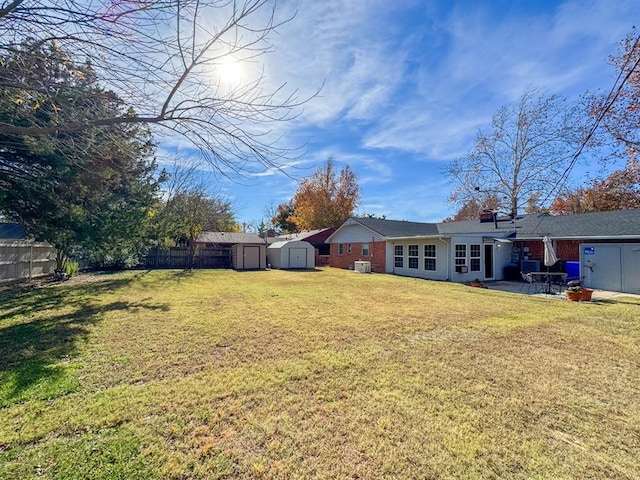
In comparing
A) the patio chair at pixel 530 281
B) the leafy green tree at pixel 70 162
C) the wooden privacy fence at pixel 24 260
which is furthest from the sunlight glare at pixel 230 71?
the patio chair at pixel 530 281

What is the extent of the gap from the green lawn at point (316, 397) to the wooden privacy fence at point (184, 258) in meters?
16.5

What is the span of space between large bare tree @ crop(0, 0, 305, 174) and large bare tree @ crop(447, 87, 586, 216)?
23.1 meters

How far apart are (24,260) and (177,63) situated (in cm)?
1406

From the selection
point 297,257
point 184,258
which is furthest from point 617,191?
point 184,258

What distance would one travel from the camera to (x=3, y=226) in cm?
1302

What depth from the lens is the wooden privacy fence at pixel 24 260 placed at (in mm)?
10789

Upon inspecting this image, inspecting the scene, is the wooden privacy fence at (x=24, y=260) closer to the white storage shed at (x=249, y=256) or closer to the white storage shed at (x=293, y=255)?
the white storage shed at (x=249, y=256)

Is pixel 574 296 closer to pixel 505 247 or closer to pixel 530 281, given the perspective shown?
pixel 530 281

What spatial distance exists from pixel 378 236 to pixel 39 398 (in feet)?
59.5

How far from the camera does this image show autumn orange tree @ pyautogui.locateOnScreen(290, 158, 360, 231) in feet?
115

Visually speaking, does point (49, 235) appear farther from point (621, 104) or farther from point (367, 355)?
point (621, 104)

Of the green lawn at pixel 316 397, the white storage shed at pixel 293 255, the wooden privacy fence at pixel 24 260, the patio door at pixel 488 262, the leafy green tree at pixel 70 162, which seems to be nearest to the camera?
the green lawn at pixel 316 397

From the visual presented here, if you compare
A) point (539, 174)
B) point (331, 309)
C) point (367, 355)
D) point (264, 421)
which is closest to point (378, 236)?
point (331, 309)

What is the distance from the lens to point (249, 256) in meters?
22.8
